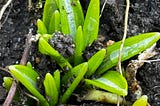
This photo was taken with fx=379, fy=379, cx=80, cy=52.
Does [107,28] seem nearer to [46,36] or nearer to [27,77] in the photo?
[46,36]

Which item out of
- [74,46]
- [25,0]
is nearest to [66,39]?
[74,46]

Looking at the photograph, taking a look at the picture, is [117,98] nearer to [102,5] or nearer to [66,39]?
[66,39]

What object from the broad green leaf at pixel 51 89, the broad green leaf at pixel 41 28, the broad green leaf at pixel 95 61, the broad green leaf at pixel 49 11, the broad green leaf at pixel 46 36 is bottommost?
the broad green leaf at pixel 51 89

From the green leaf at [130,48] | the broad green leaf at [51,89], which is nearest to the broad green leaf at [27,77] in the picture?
the broad green leaf at [51,89]

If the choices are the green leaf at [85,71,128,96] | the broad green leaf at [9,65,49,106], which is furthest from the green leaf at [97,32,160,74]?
the broad green leaf at [9,65,49,106]

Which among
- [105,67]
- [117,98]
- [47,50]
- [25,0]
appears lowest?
[117,98]

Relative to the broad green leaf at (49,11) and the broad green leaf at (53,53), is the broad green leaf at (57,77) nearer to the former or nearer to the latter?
the broad green leaf at (53,53)

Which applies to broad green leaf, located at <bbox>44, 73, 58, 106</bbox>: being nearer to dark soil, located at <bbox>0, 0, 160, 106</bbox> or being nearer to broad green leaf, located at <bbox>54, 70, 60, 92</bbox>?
broad green leaf, located at <bbox>54, 70, 60, 92</bbox>
